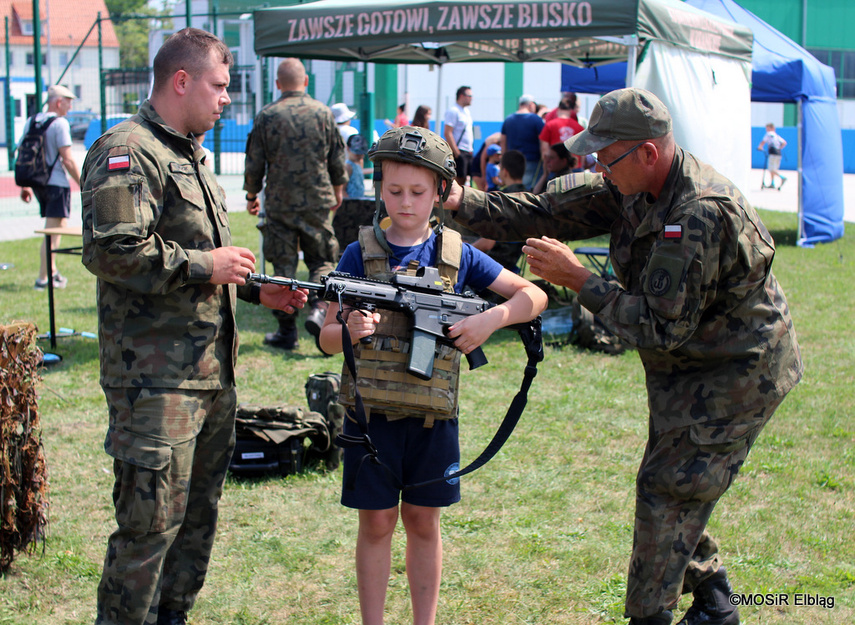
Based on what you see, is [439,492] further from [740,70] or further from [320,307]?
[740,70]

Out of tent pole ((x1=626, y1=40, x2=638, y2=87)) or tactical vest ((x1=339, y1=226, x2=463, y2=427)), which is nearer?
tactical vest ((x1=339, y1=226, x2=463, y2=427))

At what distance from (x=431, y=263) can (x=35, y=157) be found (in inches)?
309

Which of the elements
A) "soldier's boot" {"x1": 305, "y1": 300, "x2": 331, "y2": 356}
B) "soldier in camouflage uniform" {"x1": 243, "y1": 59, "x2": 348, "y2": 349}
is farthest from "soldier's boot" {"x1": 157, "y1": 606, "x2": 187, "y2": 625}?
"soldier in camouflage uniform" {"x1": 243, "y1": 59, "x2": 348, "y2": 349}

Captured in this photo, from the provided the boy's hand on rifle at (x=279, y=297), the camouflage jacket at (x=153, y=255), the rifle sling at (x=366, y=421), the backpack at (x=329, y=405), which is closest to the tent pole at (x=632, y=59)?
the backpack at (x=329, y=405)

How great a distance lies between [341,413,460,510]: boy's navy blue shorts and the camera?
2875 mm

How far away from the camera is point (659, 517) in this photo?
2.92 meters

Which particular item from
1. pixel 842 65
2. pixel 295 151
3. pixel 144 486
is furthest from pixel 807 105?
pixel 842 65

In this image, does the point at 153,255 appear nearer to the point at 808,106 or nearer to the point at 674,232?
the point at 674,232

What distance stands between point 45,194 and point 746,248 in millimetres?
8631

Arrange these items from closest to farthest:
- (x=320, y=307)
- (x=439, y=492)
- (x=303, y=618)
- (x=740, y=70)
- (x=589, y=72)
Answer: (x=439, y=492), (x=303, y=618), (x=320, y=307), (x=740, y=70), (x=589, y=72)

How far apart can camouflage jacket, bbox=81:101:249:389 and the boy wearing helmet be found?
1.55 feet

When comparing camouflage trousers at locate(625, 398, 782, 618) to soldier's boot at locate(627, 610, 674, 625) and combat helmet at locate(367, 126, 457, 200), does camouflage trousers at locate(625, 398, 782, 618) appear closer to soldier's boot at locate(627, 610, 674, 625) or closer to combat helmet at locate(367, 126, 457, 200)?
soldier's boot at locate(627, 610, 674, 625)

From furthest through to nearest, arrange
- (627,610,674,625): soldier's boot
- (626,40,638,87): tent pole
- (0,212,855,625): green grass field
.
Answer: (626,40,638,87): tent pole
(0,212,855,625): green grass field
(627,610,674,625): soldier's boot

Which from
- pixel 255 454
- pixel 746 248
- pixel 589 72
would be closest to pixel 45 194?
pixel 255 454
